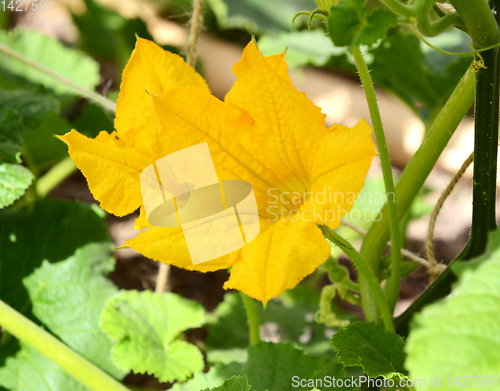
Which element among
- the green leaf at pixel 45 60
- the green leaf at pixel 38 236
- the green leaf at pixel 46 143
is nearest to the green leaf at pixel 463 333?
the green leaf at pixel 38 236

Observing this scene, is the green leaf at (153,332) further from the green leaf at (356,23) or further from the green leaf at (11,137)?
the green leaf at (356,23)

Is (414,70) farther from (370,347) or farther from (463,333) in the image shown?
(463,333)

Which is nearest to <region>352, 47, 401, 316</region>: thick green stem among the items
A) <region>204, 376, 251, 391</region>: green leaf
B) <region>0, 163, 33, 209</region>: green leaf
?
<region>204, 376, 251, 391</region>: green leaf

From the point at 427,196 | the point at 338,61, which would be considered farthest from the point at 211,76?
the point at 427,196

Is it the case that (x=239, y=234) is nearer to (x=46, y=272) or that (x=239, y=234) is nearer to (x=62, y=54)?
(x=46, y=272)

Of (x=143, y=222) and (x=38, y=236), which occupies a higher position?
(x=143, y=222)

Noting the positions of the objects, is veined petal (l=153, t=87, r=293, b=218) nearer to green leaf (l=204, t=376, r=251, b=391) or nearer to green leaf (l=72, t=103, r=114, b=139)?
green leaf (l=204, t=376, r=251, b=391)

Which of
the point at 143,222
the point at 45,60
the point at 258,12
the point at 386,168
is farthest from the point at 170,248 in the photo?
the point at 258,12

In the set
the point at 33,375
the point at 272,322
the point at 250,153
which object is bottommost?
the point at 272,322
